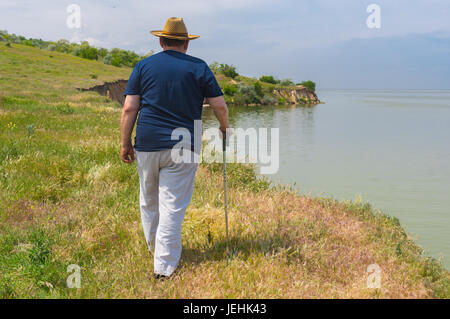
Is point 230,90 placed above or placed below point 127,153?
above

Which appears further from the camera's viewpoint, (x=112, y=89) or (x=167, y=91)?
(x=112, y=89)

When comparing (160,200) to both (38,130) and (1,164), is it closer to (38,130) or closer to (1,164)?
(1,164)

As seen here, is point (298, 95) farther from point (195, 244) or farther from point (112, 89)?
point (195, 244)

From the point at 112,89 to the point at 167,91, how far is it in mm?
46918

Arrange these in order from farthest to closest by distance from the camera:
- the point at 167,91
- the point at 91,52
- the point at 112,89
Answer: the point at 91,52
the point at 112,89
the point at 167,91

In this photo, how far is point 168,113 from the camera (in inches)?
156

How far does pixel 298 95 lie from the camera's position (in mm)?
123188

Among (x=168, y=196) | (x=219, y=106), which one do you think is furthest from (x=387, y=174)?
(x=168, y=196)

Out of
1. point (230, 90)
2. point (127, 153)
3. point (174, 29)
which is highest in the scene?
point (230, 90)

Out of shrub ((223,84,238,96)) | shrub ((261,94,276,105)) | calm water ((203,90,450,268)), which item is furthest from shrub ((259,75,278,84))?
calm water ((203,90,450,268))

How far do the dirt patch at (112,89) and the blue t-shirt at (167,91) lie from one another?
35.0m

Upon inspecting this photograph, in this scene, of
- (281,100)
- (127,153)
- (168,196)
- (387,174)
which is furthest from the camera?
(281,100)
